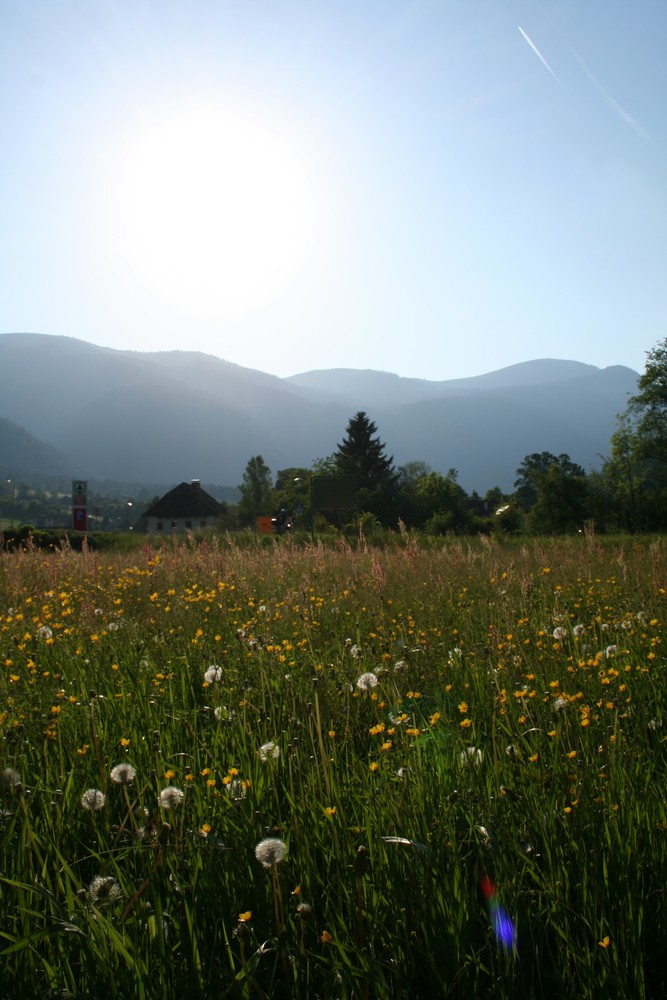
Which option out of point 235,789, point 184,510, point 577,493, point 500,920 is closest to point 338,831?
point 235,789

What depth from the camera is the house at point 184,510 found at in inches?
4392

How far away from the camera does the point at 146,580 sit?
7785mm

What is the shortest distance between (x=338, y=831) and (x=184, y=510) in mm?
111872

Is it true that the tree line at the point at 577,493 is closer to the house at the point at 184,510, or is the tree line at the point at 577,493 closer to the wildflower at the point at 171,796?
the wildflower at the point at 171,796

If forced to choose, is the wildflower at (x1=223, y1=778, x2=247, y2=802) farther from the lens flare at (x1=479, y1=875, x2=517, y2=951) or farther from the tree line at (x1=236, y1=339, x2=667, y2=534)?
the tree line at (x1=236, y1=339, x2=667, y2=534)

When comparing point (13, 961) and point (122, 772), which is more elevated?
point (122, 772)

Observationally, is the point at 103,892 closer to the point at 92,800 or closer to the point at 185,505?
the point at 92,800

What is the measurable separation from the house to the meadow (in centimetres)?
10730

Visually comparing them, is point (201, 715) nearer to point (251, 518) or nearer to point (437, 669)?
point (437, 669)

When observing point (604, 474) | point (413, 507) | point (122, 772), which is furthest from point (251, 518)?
point (122, 772)

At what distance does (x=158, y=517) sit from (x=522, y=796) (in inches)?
4529

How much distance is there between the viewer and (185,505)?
112 meters

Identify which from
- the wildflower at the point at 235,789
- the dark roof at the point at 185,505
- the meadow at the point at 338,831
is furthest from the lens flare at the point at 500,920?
the dark roof at the point at 185,505

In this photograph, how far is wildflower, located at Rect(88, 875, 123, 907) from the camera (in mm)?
1814
